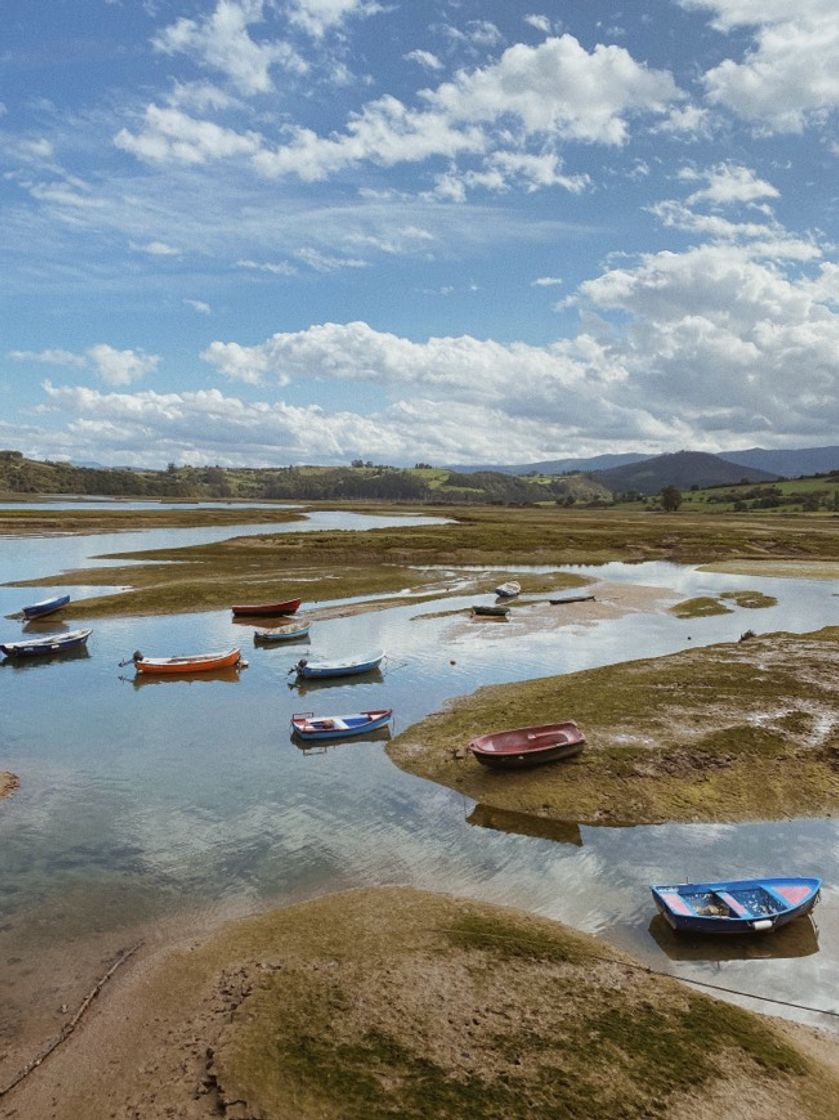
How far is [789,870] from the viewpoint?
21766mm

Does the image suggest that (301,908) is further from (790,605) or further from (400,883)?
(790,605)

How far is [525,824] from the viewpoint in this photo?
24672mm

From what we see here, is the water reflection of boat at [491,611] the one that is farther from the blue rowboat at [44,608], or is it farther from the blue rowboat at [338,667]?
the blue rowboat at [44,608]

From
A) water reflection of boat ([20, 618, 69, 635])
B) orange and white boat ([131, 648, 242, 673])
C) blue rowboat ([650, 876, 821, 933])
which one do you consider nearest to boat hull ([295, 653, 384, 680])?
orange and white boat ([131, 648, 242, 673])

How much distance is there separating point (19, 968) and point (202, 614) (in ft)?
157

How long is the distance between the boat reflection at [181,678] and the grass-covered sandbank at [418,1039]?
87.1 feet

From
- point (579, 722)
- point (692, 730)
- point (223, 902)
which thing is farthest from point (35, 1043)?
point (692, 730)

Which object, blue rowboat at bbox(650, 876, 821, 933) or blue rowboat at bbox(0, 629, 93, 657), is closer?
blue rowboat at bbox(650, 876, 821, 933)

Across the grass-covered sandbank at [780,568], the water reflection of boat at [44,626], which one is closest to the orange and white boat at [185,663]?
the water reflection of boat at [44,626]

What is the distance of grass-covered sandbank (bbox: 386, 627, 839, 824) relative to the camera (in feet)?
85.6

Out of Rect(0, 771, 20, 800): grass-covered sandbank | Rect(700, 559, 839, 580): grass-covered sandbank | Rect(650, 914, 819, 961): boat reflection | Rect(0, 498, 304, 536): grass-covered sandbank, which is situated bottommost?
Rect(650, 914, 819, 961): boat reflection

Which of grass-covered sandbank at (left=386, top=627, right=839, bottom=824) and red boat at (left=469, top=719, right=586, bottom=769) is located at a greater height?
red boat at (left=469, top=719, right=586, bottom=769)

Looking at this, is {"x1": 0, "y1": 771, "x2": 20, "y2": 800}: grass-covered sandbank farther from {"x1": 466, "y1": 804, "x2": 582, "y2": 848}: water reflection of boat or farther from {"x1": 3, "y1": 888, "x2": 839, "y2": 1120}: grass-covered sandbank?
{"x1": 466, "y1": 804, "x2": 582, "y2": 848}: water reflection of boat

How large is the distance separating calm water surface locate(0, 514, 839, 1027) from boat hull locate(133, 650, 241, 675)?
127 cm
